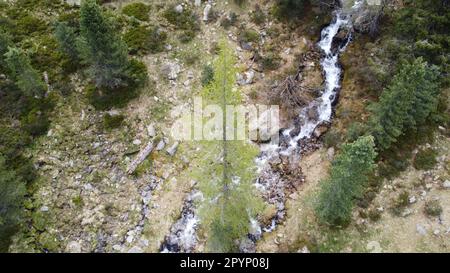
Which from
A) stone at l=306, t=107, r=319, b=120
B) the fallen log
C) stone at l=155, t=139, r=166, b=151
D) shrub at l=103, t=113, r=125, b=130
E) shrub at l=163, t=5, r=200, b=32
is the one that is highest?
shrub at l=163, t=5, r=200, b=32

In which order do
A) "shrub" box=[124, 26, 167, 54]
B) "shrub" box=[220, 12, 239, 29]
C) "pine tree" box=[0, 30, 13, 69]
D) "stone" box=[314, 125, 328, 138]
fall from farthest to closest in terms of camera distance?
"shrub" box=[220, 12, 239, 29] < "shrub" box=[124, 26, 167, 54] < "stone" box=[314, 125, 328, 138] < "pine tree" box=[0, 30, 13, 69]

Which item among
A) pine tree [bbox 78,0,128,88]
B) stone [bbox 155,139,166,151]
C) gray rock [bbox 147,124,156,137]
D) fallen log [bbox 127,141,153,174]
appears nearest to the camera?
pine tree [bbox 78,0,128,88]

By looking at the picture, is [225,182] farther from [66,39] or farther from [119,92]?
[66,39]

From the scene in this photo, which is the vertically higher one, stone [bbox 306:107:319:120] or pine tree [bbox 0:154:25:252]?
stone [bbox 306:107:319:120]

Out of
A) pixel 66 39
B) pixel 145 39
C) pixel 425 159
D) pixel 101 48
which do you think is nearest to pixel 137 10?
pixel 145 39

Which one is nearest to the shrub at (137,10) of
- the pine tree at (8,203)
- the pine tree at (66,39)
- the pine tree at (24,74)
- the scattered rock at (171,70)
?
the scattered rock at (171,70)

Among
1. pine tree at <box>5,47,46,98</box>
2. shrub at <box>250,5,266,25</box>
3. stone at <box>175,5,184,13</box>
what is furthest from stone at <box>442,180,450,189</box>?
pine tree at <box>5,47,46,98</box>

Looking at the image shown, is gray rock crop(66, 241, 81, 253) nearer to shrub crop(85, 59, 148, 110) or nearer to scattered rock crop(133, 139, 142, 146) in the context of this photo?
scattered rock crop(133, 139, 142, 146)
